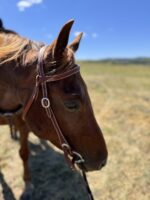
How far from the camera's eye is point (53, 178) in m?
4.89

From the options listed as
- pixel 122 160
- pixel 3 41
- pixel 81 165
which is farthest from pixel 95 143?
pixel 122 160

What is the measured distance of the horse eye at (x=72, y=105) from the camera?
2580 mm

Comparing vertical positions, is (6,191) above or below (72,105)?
below

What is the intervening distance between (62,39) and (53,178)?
293 centimetres

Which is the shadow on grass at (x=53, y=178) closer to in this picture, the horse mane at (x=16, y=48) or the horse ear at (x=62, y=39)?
the horse mane at (x=16, y=48)

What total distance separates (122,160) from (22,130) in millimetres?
1942

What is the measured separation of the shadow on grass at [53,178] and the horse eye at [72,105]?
2.26m

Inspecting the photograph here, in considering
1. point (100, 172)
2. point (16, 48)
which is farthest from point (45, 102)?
point (100, 172)

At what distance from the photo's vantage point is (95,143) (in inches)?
106

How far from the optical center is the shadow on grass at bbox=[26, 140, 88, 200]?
4508mm

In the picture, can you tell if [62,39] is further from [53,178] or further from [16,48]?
[53,178]

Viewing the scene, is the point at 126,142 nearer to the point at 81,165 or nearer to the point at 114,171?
the point at 114,171

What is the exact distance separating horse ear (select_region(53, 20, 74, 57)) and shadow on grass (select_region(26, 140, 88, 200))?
2562 millimetres

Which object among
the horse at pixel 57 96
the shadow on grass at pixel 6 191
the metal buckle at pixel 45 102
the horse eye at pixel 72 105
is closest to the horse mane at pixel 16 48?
the horse at pixel 57 96
